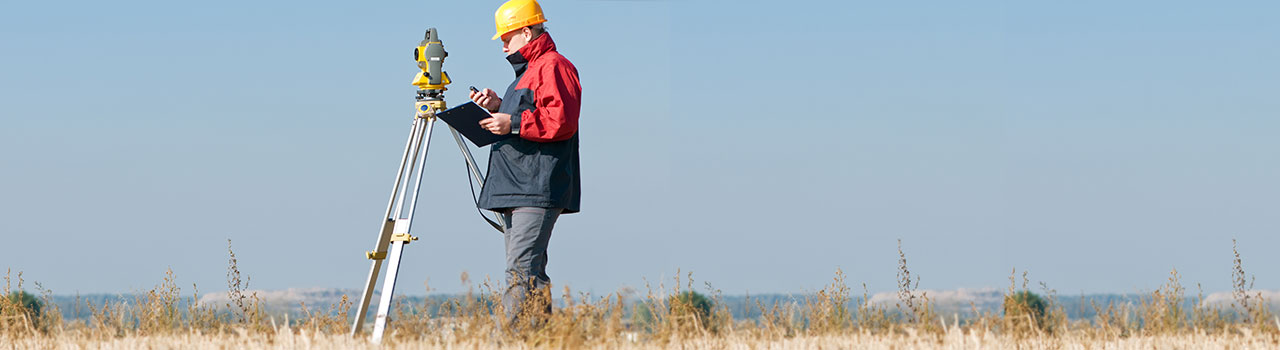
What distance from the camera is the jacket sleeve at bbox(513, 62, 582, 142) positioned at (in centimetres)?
531

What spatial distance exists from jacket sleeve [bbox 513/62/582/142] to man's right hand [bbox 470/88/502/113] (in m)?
0.34

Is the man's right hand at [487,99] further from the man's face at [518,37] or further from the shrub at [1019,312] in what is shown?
the shrub at [1019,312]

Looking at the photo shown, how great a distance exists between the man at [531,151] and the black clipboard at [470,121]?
13 centimetres

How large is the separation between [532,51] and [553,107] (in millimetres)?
410

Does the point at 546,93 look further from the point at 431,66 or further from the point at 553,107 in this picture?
the point at 431,66

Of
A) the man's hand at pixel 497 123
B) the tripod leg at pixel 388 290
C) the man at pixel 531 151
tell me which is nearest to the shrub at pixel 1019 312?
the man at pixel 531 151

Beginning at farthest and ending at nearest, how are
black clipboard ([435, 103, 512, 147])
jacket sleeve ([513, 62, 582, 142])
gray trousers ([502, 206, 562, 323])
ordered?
1. gray trousers ([502, 206, 562, 323])
2. jacket sleeve ([513, 62, 582, 142])
3. black clipboard ([435, 103, 512, 147])

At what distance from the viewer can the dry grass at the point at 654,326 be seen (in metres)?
5.37

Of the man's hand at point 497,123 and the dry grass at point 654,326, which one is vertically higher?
the man's hand at point 497,123

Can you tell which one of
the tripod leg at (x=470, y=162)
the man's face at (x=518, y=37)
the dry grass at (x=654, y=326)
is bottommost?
the dry grass at (x=654, y=326)

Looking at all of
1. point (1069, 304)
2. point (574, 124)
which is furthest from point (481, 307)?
point (1069, 304)

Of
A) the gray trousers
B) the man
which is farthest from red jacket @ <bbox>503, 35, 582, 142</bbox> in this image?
the gray trousers

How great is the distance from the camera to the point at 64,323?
632 centimetres

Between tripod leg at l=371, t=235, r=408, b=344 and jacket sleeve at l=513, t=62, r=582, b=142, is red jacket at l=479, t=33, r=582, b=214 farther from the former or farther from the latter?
tripod leg at l=371, t=235, r=408, b=344
